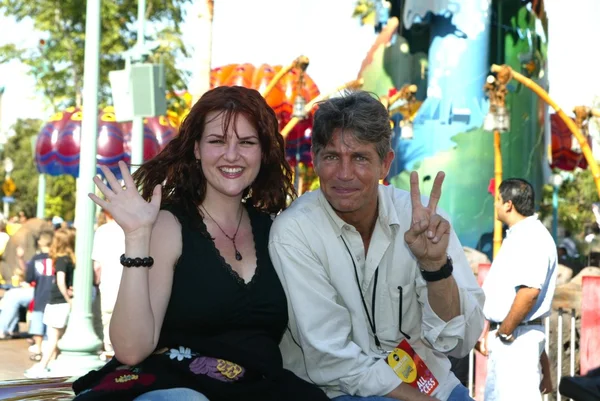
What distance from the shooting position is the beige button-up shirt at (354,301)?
334 centimetres

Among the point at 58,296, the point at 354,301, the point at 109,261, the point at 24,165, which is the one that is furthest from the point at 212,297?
the point at 24,165

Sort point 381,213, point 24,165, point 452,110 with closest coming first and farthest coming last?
1. point 381,213
2. point 452,110
3. point 24,165

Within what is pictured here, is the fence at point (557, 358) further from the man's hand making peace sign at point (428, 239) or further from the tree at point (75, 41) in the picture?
the tree at point (75, 41)

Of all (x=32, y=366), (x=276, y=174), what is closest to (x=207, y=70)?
(x=32, y=366)

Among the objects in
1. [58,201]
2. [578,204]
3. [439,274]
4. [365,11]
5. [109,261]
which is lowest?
[578,204]

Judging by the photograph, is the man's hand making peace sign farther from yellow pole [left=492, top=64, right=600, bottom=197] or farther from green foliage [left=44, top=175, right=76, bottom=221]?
green foliage [left=44, top=175, right=76, bottom=221]

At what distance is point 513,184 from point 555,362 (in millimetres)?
2644

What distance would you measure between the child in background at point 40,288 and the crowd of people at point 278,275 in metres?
8.61

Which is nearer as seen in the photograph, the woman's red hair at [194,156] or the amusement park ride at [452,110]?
the woman's red hair at [194,156]

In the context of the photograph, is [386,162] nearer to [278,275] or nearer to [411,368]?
[278,275]

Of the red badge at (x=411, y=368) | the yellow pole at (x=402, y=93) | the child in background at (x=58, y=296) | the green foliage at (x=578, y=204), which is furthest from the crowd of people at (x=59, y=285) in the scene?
the green foliage at (x=578, y=204)

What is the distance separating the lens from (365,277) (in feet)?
11.3

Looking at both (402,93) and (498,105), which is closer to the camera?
(498,105)

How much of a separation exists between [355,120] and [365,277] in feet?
1.84
